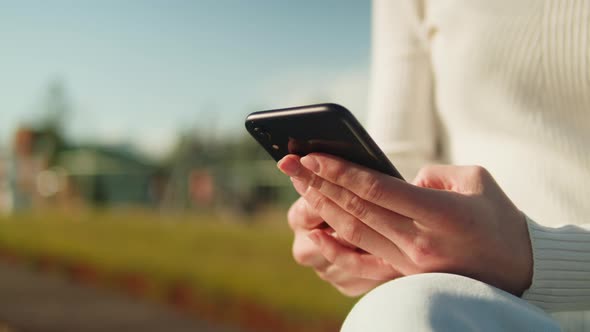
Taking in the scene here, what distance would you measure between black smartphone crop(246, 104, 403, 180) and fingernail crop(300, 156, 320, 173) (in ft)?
0.10

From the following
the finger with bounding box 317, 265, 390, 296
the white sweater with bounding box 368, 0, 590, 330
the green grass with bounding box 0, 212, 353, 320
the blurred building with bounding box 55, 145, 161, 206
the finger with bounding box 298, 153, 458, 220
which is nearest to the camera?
the finger with bounding box 298, 153, 458, 220

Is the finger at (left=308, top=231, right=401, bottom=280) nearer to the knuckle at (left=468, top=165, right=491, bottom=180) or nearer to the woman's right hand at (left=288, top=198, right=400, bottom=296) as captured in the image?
the woman's right hand at (left=288, top=198, right=400, bottom=296)

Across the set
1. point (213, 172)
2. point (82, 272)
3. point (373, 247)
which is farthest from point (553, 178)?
point (213, 172)

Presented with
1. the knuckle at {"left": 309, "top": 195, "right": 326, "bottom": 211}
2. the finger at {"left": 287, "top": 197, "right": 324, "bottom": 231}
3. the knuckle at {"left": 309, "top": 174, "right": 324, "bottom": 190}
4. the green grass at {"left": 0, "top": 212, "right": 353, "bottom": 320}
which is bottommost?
the green grass at {"left": 0, "top": 212, "right": 353, "bottom": 320}

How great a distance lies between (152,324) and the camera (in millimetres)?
4621

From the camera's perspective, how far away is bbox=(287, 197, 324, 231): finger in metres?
1.21

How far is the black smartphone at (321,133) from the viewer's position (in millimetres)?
910

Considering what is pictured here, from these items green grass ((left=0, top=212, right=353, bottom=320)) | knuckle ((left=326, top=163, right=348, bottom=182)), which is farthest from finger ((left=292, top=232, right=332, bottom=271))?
green grass ((left=0, top=212, right=353, bottom=320))

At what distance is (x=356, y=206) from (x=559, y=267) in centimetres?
33

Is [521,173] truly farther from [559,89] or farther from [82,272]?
[82,272]

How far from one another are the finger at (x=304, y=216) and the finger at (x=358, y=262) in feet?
0.19

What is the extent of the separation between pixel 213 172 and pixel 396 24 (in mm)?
10745

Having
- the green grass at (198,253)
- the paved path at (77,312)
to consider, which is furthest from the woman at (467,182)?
the paved path at (77,312)

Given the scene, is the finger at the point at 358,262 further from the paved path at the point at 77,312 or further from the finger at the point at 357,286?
the paved path at the point at 77,312
